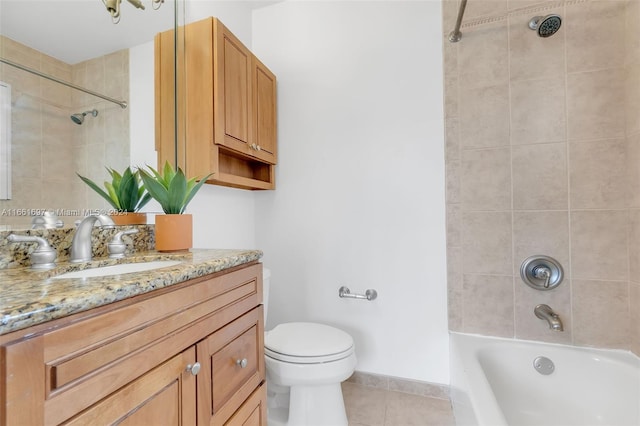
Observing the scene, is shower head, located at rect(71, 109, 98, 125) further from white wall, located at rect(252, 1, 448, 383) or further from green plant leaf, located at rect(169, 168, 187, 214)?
white wall, located at rect(252, 1, 448, 383)

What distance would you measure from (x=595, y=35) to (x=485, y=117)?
56 centimetres

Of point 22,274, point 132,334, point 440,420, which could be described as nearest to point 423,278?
point 440,420

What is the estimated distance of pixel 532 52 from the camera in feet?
4.60

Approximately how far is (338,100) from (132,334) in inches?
63.0

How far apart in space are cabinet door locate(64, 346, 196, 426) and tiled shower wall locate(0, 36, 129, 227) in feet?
2.02

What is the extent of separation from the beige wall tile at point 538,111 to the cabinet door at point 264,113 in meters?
1.34

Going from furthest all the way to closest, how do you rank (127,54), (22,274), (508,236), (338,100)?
(338,100) → (508,236) → (127,54) → (22,274)

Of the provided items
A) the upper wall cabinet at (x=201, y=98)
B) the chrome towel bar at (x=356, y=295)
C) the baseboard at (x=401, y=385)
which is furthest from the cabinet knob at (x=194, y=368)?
the baseboard at (x=401, y=385)

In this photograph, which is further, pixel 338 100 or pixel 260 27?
pixel 260 27

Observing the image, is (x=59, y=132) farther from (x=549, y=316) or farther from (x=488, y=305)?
(x=549, y=316)

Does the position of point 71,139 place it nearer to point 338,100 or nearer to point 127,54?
point 127,54

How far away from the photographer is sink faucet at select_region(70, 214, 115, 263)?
814 mm

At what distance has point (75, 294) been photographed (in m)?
0.47

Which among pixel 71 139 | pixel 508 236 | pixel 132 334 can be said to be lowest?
pixel 132 334
